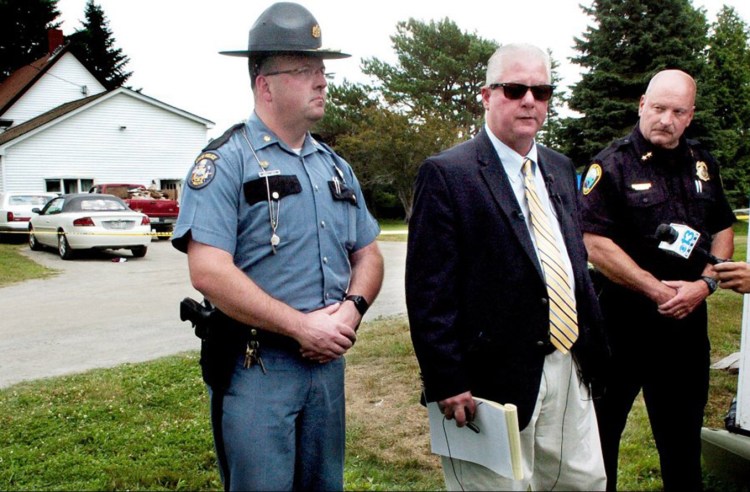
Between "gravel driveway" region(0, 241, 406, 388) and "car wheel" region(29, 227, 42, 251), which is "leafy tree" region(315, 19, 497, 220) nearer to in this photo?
"car wheel" region(29, 227, 42, 251)

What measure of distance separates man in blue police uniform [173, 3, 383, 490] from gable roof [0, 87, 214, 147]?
2985 centimetres

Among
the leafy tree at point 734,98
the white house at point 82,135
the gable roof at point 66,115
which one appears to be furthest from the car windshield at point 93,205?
the leafy tree at point 734,98

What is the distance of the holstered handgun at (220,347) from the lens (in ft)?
7.59

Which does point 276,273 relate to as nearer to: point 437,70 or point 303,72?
point 303,72

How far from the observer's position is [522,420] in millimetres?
2398

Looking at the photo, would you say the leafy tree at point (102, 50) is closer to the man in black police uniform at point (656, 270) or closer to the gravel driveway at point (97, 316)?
the gravel driveway at point (97, 316)

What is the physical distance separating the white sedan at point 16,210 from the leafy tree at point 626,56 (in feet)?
69.9

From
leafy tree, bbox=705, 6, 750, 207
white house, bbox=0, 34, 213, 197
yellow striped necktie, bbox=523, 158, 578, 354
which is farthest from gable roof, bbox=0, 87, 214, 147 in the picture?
yellow striped necktie, bbox=523, 158, 578, 354

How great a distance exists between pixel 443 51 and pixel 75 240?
3546 centimetres

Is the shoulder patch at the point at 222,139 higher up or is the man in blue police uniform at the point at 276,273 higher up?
the shoulder patch at the point at 222,139

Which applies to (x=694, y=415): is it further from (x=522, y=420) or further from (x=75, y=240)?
(x=75, y=240)

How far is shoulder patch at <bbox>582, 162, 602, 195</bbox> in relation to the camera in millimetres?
3383

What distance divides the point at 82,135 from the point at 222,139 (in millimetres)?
30672

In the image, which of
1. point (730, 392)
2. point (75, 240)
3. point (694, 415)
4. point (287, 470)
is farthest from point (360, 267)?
point (75, 240)
